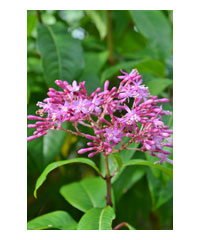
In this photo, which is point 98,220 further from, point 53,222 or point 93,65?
point 93,65

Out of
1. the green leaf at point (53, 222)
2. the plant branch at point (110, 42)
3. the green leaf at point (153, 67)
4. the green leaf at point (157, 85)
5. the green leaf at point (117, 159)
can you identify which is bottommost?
the green leaf at point (53, 222)

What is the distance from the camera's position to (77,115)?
781mm

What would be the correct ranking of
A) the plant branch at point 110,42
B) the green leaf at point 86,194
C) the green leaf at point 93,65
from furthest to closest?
the plant branch at point 110,42, the green leaf at point 93,65, the green leaf at point 86,194

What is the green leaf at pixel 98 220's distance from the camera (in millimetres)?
830

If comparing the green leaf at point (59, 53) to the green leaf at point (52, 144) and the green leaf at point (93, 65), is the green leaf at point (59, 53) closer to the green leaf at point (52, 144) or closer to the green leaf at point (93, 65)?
the green leaf at point (93, 65)

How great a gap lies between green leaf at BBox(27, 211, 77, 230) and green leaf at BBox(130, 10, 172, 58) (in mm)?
731

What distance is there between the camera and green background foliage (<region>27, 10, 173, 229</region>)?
106cm

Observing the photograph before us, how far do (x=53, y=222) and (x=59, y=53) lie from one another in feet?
1.86

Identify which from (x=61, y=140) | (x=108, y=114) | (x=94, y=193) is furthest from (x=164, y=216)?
(x=108, y=114)

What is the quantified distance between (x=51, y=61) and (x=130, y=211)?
2.18 feet

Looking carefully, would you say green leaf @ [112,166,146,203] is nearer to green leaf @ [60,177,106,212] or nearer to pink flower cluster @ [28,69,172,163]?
green leaf @ [60,177,106,212]

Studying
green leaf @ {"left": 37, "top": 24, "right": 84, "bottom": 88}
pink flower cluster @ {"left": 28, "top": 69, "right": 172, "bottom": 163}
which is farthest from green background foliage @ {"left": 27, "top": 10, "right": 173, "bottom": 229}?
pink flower cluster @ {"left": 28, "top": 69, "right": 172, "bottom": 163}

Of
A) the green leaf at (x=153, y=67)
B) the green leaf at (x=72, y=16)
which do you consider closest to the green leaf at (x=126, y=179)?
the green leaf at (x=153, y=67)
